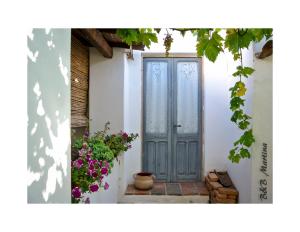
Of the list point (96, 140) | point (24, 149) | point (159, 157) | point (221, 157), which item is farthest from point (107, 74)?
point (24, 149)

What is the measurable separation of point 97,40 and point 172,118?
6.87ft

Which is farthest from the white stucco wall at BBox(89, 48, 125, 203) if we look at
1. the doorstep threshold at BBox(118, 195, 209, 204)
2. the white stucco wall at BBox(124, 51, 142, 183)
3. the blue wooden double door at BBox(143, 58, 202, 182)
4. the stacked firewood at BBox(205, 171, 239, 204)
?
the stacked firewood at BBox(205, 171, 239, 204)

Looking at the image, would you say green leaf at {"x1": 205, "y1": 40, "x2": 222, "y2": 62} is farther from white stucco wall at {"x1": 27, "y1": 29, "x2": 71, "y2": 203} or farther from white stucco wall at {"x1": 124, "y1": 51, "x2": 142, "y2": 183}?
white stucco wall at {"x1": 124, "y1": 51, "x2": 142, "y2": 183}

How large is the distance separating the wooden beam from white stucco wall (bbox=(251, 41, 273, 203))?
1836mm

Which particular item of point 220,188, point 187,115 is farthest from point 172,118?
point 220,188

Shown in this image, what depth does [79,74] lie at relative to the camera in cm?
359

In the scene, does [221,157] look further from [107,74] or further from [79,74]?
[79,74]

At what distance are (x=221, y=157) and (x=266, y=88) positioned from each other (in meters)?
1.98

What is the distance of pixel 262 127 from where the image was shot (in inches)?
120

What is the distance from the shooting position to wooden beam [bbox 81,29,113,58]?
2.81m

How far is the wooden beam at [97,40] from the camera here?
2.81 m

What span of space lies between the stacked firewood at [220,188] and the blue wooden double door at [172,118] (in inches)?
16.5

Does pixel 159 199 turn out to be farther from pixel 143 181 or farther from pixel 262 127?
pixel 262 127

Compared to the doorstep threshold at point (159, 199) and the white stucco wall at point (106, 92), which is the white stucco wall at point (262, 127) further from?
the white stucco wall at point (106, 92)
